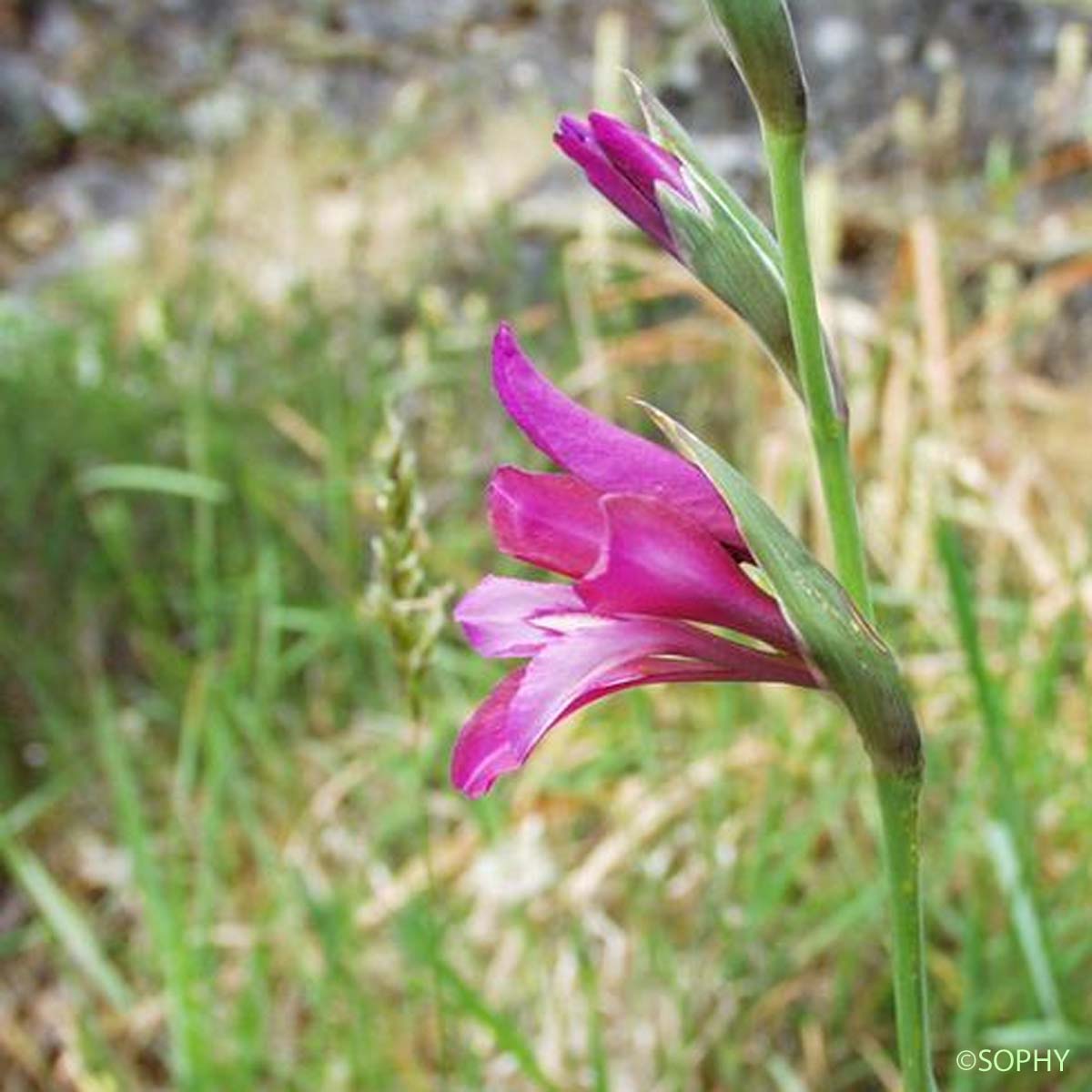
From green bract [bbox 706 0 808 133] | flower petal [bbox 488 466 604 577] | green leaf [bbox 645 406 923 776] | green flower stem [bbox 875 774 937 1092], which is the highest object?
green bract [bbox 706 0 808 133]

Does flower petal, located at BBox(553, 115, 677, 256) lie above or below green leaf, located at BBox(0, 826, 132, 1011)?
above

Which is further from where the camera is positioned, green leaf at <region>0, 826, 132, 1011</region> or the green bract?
green leaf at <region>0, 826, 132, 1011</region>

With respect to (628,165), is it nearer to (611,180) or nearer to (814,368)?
(611,180)

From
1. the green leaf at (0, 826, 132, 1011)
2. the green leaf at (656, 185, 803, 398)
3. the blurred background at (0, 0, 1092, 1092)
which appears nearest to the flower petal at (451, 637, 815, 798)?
the green leaf at (656, 185, 803, 398)

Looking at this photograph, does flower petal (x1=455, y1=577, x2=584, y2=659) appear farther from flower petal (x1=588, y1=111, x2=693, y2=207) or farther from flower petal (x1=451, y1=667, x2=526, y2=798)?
flower petal (x1=588, y1=111, x2=693, y2=207)

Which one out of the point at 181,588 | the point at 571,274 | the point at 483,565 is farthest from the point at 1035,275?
the point at 181,588

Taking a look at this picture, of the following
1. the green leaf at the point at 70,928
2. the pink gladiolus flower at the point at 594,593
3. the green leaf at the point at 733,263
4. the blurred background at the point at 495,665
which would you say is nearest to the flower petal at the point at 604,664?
the pink gladiolus flower at the point at 594,593

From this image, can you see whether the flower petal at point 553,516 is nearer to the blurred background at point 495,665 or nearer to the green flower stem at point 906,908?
the green flower stem at point 906,908
